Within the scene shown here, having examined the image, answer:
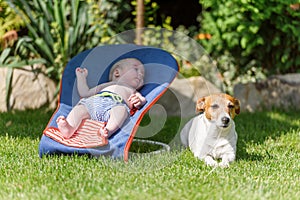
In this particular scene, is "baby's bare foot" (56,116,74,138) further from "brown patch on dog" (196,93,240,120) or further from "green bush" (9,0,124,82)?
"green bush" (9,0,124,82)

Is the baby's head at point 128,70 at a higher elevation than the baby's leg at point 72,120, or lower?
higher

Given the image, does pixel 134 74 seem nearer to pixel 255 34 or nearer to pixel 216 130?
pixel 216 130

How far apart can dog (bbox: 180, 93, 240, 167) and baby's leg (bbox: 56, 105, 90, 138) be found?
0.85m

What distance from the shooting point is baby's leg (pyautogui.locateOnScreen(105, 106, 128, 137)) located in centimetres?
345

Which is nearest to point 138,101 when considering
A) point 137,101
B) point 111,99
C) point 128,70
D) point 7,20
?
point 137,101

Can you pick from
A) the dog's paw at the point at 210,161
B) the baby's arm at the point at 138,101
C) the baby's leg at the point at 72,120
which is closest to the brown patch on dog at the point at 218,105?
the dog's paw at the point at 210,161

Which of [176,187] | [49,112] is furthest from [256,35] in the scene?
[176,187]

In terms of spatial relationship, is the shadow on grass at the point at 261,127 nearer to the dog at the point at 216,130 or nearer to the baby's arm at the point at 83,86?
the dog at the point at 216,130

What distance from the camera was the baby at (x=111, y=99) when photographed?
349 centimetres

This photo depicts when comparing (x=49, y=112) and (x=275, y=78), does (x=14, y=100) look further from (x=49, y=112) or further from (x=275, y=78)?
(x=275, y=78)

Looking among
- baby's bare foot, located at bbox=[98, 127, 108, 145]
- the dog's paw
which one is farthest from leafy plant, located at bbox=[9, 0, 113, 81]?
the dog's paw

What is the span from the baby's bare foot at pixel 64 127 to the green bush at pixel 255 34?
2635mm

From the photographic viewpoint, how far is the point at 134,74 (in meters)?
3.86

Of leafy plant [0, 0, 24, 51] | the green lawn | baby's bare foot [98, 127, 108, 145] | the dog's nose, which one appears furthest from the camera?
leafy plant [0, 0, 24, 51]
